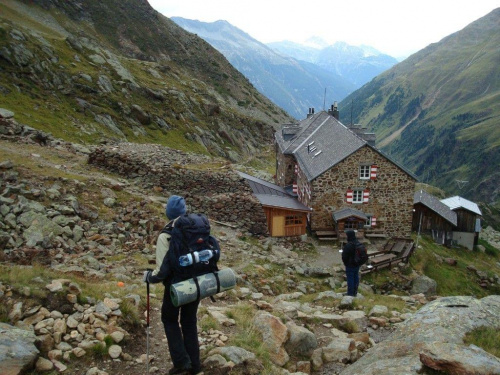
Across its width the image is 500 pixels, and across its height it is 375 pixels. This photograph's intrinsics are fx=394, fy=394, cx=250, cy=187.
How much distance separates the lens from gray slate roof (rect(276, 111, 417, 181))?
3111 cm

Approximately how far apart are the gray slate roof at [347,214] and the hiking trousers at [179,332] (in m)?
24.8

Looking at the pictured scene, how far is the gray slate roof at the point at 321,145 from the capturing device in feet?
102

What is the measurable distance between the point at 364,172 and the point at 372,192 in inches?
72.9

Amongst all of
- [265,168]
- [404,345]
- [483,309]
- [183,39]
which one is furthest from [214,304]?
[183,39]

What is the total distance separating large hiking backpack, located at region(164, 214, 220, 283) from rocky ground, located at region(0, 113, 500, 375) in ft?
6.33

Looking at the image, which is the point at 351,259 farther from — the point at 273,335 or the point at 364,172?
the point at 364,172

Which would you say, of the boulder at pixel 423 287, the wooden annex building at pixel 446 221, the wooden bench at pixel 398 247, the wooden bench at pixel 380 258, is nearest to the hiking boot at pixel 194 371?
the boulder at pixel 423 287

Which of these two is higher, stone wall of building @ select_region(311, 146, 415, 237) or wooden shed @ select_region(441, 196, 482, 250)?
stone wall of building @ select_region(311, 146, 415, 237)

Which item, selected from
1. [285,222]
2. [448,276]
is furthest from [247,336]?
[448,276]

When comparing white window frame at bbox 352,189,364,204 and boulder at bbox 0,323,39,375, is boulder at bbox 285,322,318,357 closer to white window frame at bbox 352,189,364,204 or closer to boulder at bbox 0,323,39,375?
boulder at bbox 0,323,39,375

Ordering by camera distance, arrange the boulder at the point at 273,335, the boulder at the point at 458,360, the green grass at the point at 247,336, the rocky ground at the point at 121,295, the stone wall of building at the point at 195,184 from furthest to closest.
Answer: the stone wall of building at the point at 195,184
the boulder at the point at 273,335
the green grass at the point at 247,336
the rocky ground at the point at 121,295
the boulder at the point at 458,360

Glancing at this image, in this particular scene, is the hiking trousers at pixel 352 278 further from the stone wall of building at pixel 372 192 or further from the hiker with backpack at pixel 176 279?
the stone wall of building at pixel 372 192

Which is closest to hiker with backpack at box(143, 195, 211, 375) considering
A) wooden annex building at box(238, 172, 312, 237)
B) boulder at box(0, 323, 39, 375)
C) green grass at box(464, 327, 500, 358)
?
boulder at box(0, 323, 39, 375)

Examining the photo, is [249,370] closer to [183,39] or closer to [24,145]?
[24,145]
